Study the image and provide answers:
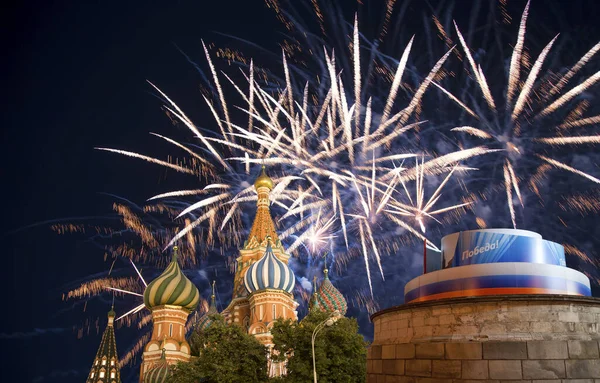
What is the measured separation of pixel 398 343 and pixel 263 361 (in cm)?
1274

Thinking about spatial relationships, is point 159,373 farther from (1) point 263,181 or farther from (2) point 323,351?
(1) point 263,181

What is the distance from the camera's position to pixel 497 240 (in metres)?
16.2

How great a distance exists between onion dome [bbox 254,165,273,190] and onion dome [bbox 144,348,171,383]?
21.0 metres

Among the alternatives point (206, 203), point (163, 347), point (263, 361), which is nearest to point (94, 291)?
point (163, 347)

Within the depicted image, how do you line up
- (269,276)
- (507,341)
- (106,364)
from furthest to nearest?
(106,364), (269,276), (507,341)

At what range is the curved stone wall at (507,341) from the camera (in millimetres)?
13555

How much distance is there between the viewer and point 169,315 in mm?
43062

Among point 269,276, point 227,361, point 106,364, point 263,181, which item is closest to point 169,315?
point 269,276

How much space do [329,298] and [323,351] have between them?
28681 mm

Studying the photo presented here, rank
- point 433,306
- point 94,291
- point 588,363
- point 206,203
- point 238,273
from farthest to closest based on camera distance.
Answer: point 94,291
point 238,273
point 206,203
point 433,306
point 588,363

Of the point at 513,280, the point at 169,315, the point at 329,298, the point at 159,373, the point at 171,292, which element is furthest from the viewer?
the point at 329,298

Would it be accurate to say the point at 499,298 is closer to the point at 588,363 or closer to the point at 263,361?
the point at 588,363

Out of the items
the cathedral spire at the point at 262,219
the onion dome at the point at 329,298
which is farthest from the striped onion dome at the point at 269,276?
the onion dome at the point at 329,298

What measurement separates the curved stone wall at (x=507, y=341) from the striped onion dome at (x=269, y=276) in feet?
87.7
